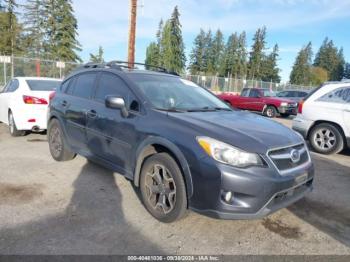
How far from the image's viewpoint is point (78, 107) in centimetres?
510

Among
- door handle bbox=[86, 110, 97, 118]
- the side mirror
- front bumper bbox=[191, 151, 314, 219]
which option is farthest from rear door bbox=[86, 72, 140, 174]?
front bumper bbox=[191, 151, 314, 219]

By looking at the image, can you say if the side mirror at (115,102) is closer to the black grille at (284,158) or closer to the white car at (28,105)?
the black grille at (284,158)

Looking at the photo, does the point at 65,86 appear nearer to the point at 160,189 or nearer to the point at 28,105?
the point at 28,105

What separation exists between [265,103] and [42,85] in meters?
12.2

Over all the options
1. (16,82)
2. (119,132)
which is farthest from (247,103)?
(119,132)

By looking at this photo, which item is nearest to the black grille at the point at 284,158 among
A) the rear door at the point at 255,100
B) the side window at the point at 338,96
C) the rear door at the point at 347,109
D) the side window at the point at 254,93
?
the rear door at the point at 347,109

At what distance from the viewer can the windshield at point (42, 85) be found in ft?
25.6

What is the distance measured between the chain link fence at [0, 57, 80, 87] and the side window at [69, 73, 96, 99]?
17142 millimetres

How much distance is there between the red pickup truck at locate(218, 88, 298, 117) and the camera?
658 inches

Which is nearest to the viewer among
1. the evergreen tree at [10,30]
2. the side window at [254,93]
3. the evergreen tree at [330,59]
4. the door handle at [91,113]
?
the door handle at [91,113]

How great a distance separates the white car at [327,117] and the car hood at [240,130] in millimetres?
3985

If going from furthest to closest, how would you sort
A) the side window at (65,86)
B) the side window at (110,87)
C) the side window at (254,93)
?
1. the side window at (254,93)
2. the side window at (65,86)
3. the side window at (110,87)

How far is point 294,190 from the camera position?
3.56m

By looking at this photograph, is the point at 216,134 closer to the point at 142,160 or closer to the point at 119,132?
the point at 142,160
